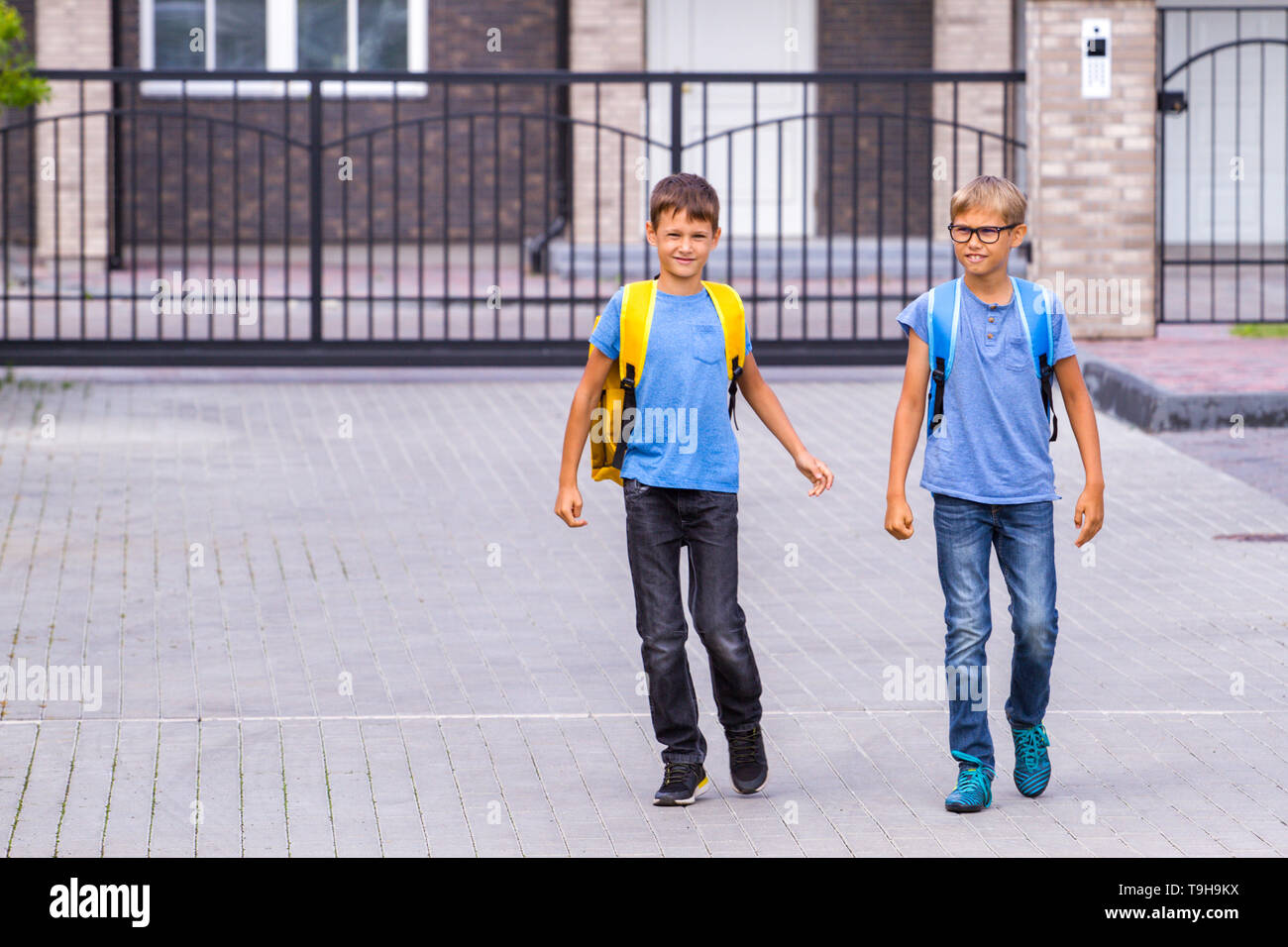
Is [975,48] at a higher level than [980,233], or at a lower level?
higher

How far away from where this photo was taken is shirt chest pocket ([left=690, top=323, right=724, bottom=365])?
219 inches

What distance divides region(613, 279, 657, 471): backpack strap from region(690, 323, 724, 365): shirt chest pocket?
0.36 feet

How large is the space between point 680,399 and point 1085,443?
100 centimetres

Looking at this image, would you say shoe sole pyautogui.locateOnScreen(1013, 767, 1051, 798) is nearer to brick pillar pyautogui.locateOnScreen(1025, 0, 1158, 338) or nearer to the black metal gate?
brick pillar pyautogui.locateOnScreen(1025, 0, 1158, 338)

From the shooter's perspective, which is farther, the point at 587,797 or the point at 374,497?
the point at 374,497

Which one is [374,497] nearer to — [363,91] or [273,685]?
[273,685]

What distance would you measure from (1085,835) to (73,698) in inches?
119

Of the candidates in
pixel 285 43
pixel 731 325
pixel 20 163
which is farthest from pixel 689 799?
pixel 285 43

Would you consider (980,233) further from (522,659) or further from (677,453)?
(522,659)

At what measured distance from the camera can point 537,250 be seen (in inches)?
783

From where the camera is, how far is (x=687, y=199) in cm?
547

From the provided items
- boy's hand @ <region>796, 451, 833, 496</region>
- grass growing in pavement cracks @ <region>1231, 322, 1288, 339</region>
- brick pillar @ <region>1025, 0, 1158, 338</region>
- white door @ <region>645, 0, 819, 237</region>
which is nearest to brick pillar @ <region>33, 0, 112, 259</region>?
white door @ <region>645, 0, 819, 237</region>

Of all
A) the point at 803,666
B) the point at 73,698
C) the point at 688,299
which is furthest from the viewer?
the point at 803,666

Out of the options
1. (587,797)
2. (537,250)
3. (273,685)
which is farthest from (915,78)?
(587,797)
